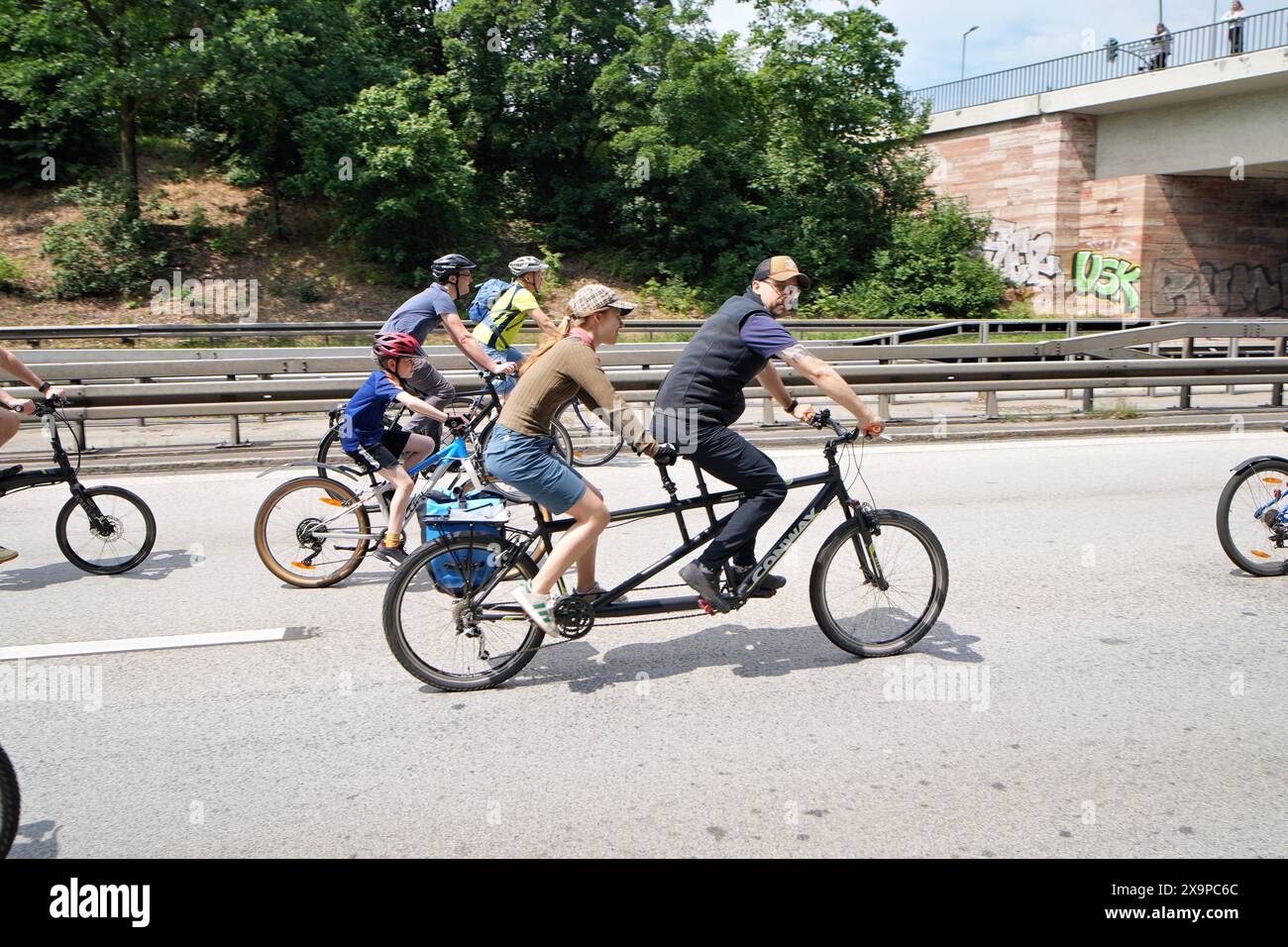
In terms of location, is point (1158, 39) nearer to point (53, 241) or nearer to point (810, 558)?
point (810, 558)

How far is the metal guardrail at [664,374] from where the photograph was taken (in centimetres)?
1147

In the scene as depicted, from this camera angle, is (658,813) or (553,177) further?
(553,177)

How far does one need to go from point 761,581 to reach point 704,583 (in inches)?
11.9

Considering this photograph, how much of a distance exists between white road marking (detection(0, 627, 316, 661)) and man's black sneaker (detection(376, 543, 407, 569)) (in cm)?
92

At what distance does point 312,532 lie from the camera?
22.3ft

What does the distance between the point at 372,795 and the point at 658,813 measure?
1074 mm

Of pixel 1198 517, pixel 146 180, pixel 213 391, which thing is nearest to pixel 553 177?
pixel 146 180

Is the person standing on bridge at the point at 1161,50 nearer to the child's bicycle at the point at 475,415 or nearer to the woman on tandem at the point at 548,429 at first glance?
the child's bicycle at the point at 475,415

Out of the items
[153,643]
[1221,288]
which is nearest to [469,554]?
[153,643]

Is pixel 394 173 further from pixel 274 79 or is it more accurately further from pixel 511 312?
pixel 511 312

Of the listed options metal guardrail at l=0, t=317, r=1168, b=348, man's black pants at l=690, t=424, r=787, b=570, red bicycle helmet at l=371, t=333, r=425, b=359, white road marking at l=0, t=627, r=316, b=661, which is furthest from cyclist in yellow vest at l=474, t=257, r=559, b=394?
metal guardrail at l=0, t=317, r=1168, b=348

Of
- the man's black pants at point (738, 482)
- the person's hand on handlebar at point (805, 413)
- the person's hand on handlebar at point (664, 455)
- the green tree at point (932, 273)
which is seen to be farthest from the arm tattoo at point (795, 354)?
the green tree at point (932, 273)

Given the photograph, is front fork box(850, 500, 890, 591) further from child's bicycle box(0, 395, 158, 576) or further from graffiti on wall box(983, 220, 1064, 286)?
graffiti on wall box(983, 220, 1064, 286)
